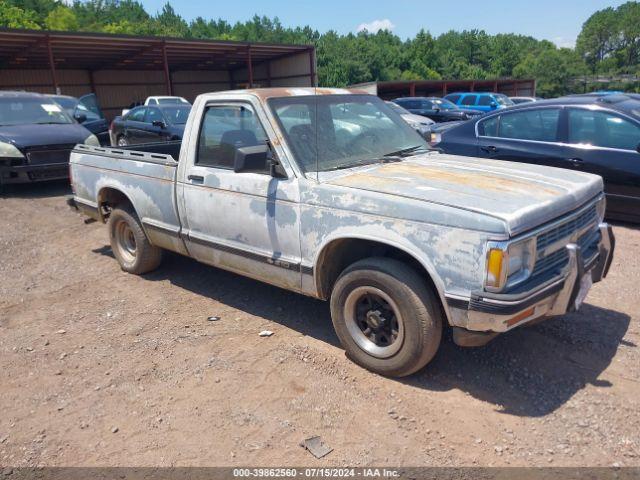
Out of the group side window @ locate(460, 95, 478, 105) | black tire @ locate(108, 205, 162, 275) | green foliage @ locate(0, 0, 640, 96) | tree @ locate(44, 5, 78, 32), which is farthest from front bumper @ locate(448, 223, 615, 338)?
tree @ locate(44, 5, 78, 32)

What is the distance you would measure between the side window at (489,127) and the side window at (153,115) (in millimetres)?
7982

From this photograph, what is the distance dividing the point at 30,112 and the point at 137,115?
346 cm

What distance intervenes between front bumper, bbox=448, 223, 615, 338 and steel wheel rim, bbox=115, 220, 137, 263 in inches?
153

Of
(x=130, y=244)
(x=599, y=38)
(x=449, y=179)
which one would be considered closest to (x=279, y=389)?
(x=449, y=179)

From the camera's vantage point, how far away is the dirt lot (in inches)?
114

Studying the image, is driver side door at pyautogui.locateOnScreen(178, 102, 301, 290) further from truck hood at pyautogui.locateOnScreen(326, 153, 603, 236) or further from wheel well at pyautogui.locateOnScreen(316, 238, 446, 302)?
truck hood at pyautogui.locateOnScreen(326, 153, 603, 236)

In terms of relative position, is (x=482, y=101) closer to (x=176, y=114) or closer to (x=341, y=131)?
(x=176, y=114)

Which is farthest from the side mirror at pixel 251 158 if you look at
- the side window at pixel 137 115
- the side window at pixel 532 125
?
the side window at pixel 137 115

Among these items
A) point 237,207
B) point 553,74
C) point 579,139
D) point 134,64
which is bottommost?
point 237,207

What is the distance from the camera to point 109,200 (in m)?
5.75

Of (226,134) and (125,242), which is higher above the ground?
(226,134)

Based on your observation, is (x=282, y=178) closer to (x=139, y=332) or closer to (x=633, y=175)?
(x=139, y=332)

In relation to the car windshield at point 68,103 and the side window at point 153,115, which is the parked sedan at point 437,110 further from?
the car windshield at point 68,103

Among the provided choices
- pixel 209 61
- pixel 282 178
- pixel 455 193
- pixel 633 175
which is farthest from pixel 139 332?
pixel 209 61
